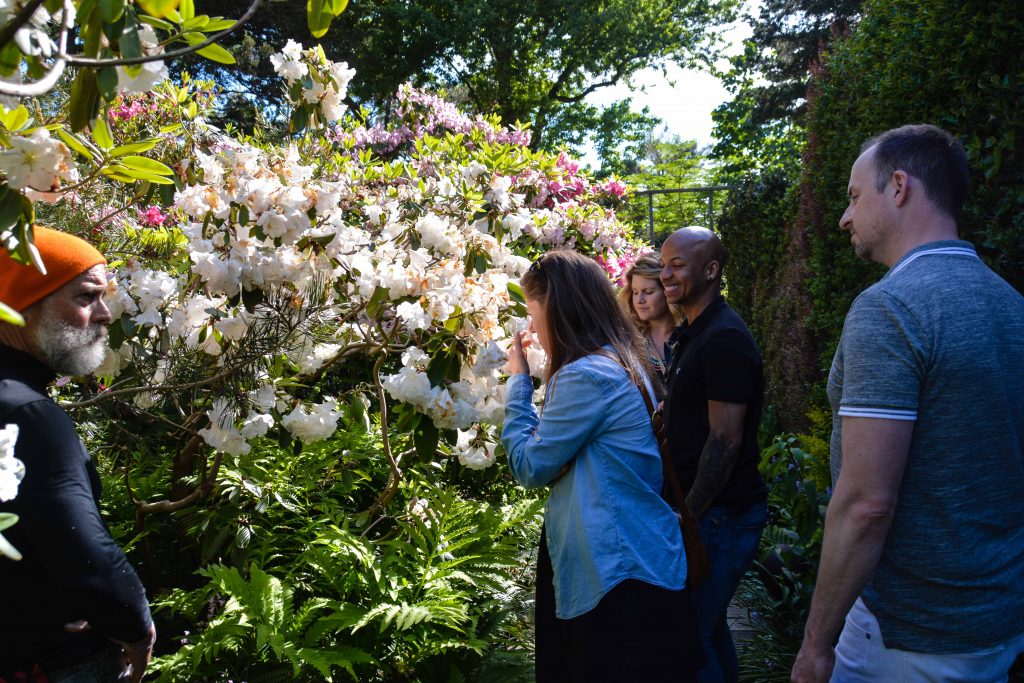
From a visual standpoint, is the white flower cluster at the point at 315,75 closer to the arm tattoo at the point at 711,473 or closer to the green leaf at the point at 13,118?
the green leaf at the point at 13,118

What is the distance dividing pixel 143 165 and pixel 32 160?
0.77 feet

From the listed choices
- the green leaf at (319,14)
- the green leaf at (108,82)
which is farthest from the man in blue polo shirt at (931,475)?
the green leaf at (108,82)

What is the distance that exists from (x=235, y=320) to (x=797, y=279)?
558 cm

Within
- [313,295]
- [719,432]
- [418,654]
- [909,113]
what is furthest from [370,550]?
[909,113]

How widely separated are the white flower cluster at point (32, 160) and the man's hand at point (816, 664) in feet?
5.87

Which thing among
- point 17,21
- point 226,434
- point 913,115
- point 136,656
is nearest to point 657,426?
point 226,434

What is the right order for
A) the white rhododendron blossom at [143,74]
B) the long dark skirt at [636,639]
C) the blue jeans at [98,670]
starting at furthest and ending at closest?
the long dark skirt at [636,639] → the blue jeans at [98,670] → the white rhododendron blossom at [143,74]

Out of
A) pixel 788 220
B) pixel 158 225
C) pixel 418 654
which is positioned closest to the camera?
pixel 418 654

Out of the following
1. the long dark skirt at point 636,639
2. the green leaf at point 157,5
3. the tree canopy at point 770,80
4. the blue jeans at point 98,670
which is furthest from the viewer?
the tree canopy at point 770,80

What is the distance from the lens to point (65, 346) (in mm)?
2053

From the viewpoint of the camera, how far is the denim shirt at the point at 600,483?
2270mm

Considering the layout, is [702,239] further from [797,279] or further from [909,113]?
[797,279]

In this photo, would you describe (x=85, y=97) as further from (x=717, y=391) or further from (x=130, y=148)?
(x=717, y=391)

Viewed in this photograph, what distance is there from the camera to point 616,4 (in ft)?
75.6
